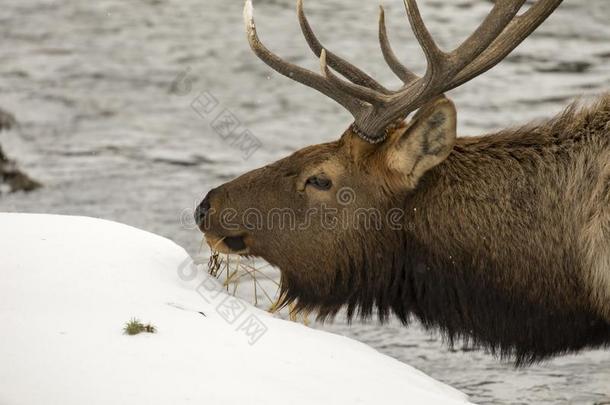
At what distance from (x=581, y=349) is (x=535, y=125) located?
104cm

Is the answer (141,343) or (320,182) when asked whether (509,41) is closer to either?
(320,182)

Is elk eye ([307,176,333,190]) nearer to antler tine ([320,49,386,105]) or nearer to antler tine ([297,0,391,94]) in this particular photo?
antler tine ([320,49,386,105])

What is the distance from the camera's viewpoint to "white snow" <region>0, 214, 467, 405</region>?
14.2ft

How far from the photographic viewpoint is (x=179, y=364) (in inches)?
179

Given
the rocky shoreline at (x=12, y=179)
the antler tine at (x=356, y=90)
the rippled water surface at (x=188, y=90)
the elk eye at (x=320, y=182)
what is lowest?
the rocky shoreline at (x=12, y=179)

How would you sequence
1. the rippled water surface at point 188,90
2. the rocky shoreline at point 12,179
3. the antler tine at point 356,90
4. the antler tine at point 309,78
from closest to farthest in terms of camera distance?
1. the antler tine at point 356,90
2. the antler tine at point 309,78
3. the rippled water surface at point 188,90
4. the rocky shoreline at point 12,179

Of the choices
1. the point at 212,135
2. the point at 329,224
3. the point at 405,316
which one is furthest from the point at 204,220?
the point at 212,135

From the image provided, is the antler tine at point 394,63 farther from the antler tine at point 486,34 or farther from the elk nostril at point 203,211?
the elk nostril at point 203,211

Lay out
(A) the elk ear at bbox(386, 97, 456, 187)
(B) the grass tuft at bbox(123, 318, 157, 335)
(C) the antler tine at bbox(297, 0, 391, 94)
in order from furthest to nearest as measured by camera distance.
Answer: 1. (C) the antler tine at bbox(297, 0, 391, 94)
2. (A) the elk ear at bbox(386, 97, 456, 187)
3. (B) the grass tuft at bbox(123, 318, 157, 335)

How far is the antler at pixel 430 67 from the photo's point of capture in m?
5.22

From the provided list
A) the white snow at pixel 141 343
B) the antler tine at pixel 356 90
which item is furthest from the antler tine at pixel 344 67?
the white snow at pixel 141 343

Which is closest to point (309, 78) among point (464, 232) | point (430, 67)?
point (430, 67)

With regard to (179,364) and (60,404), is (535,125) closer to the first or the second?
(179,364)

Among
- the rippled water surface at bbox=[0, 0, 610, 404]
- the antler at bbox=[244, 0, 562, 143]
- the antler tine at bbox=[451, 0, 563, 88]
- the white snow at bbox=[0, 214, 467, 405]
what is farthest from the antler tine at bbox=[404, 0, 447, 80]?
the rippled water surface at bbox=[0, 0, 610, 404]
